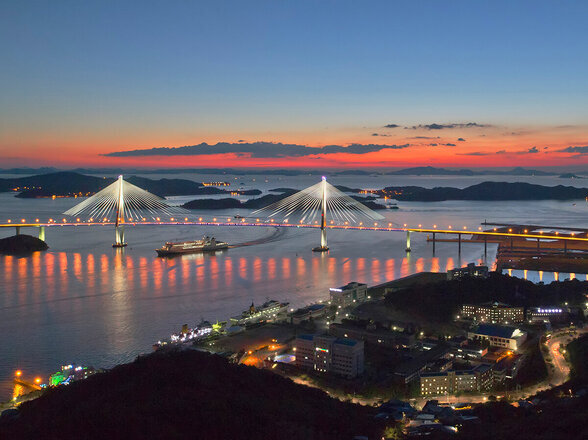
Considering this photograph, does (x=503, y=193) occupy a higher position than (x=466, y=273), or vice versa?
(x=503, y=193)

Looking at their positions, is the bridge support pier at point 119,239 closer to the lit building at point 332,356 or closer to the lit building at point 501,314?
the lit building at point 501,314

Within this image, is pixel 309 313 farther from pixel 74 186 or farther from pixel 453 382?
pixel 74 186

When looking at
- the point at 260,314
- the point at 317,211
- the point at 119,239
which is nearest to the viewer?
the point at 260,314

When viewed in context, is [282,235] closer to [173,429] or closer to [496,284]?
[496,284]

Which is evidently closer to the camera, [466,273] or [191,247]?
[466,273]

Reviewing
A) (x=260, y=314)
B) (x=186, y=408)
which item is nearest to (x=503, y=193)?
(x=260, y=314)

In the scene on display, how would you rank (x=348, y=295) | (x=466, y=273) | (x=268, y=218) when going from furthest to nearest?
(x=268, y=218)
(x=466, y=273)
(x=348, y=295)
